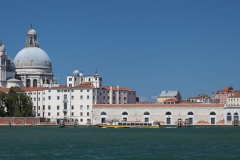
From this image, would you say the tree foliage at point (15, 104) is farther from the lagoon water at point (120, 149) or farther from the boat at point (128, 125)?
the lagoon water at point (120, 149)

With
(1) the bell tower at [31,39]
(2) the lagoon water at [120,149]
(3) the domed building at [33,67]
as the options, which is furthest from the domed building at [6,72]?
(2) the lagoon water at [120,149]

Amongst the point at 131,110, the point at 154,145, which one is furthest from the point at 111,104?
the point at 154,145

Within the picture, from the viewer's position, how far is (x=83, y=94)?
103 meters

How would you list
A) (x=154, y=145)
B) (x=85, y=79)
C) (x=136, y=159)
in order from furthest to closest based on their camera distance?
(x=85, y=79) < (x=154, y=145) < (x=136, y=159)

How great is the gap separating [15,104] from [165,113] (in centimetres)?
2091

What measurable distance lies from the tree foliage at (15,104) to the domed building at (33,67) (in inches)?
668

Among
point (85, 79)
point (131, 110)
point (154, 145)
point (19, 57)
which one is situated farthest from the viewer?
point (19, 57)

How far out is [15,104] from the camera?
97875mm

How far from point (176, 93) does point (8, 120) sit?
5261 centimetres

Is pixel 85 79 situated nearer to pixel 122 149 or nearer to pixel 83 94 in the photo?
pixel 83 94

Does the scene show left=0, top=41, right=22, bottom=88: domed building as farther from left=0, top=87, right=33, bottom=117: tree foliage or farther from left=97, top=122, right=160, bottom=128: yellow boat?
left=97, top=122, right=160, bottom=128: yellow boat

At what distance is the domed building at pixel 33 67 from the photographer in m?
118

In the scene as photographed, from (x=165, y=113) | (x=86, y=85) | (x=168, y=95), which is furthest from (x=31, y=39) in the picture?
(x=165, y=113)

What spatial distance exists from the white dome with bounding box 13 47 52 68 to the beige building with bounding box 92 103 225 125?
20473mm
